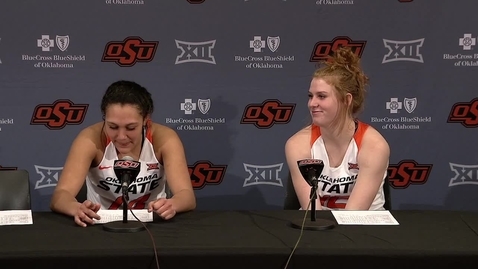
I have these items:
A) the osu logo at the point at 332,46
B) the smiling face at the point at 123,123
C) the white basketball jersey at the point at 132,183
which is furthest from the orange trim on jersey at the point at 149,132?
the osu logo at the point at 332,46

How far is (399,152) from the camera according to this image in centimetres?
401

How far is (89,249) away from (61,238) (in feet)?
0.62

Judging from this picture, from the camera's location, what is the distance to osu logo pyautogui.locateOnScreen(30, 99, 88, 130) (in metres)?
3.86

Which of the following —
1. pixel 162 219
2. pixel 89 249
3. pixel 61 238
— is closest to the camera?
pixel 89 249

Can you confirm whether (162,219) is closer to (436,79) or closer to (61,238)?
(61,238)

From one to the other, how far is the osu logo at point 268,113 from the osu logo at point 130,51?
2.28ft

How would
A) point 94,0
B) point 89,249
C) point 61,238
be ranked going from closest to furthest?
point 89,249 → point 61,238 → point 94,0

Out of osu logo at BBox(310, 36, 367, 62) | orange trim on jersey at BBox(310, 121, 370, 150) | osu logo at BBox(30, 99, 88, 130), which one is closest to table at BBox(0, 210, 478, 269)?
orange trim on jersey at BBox(310, 121, 370, 150)

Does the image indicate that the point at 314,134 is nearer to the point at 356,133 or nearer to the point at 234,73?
the point at 356,133

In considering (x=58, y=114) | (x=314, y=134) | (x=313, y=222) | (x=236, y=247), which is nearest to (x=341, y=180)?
(x=314, y=134)

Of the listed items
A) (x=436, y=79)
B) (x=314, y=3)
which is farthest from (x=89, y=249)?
(x=436, y=79)

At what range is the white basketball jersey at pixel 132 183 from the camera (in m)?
2.94

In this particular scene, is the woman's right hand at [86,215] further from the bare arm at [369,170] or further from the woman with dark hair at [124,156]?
the bare arm at [369,170]

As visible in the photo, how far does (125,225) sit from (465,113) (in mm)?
2571
